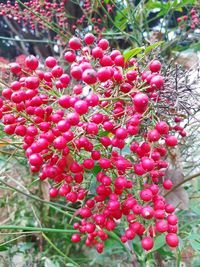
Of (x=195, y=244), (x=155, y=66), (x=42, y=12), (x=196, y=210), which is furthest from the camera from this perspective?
(x=42, y=12)

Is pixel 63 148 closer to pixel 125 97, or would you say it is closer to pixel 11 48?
pixel 125 97

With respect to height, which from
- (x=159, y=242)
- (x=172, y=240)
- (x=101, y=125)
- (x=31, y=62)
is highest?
(x=31, y=62)

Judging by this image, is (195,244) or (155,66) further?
(195,244)

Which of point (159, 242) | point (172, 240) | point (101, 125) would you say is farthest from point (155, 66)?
point (159, 242)

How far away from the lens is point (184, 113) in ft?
2.17

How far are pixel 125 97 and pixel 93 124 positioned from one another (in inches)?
3.3

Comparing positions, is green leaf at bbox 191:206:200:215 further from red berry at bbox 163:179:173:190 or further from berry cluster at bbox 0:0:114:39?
berry cluster at bbox 0:0:114:39

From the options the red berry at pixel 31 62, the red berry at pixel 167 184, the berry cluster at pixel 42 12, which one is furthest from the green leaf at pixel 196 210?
the berry cluster at pixel 42 12

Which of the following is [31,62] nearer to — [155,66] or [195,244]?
[155,66]

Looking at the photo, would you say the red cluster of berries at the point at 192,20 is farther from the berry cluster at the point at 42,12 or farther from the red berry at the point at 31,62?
the red berry at the point at 31,62

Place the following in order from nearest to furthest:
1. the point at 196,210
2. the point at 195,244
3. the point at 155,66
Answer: the point at 155,66, the point at 195,244, the point at 196,210

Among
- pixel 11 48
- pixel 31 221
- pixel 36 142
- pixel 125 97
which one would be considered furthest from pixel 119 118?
pixel 11 48

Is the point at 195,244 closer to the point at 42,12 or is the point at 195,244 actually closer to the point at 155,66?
the point at 155,66

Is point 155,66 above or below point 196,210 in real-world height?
above
